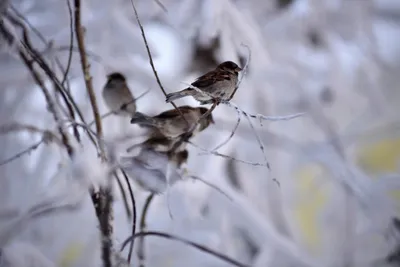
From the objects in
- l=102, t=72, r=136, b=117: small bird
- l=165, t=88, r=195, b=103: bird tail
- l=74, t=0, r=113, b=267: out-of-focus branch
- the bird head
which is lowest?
l=74, t=0, r=113, b=267: out-of-focus branch

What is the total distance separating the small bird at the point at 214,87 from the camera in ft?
1.44

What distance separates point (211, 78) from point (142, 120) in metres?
0.07

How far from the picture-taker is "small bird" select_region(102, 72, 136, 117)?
0.49 meters

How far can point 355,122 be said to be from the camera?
1.07 meters

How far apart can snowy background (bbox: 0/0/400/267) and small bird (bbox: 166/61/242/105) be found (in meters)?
0.04

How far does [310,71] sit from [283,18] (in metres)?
0.13

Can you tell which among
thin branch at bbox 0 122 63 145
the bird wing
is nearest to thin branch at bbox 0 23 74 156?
thin branch at bbox 0 122 63 145

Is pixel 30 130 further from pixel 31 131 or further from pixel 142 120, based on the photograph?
pixel 142 120

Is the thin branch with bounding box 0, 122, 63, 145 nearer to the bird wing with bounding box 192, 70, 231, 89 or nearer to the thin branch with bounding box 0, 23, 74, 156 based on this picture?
the thin branch with bounding box 0, 23, 74, 156

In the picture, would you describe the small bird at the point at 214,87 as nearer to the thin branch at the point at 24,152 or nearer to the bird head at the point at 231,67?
the bird head at the point at 231,67

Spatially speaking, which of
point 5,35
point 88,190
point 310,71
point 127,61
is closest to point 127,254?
point 88,190

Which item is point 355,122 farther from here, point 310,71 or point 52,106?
point 52,106

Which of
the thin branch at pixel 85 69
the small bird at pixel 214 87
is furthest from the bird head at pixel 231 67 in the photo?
the thin branch at pixel 85 69

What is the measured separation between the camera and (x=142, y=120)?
46 centimetres
